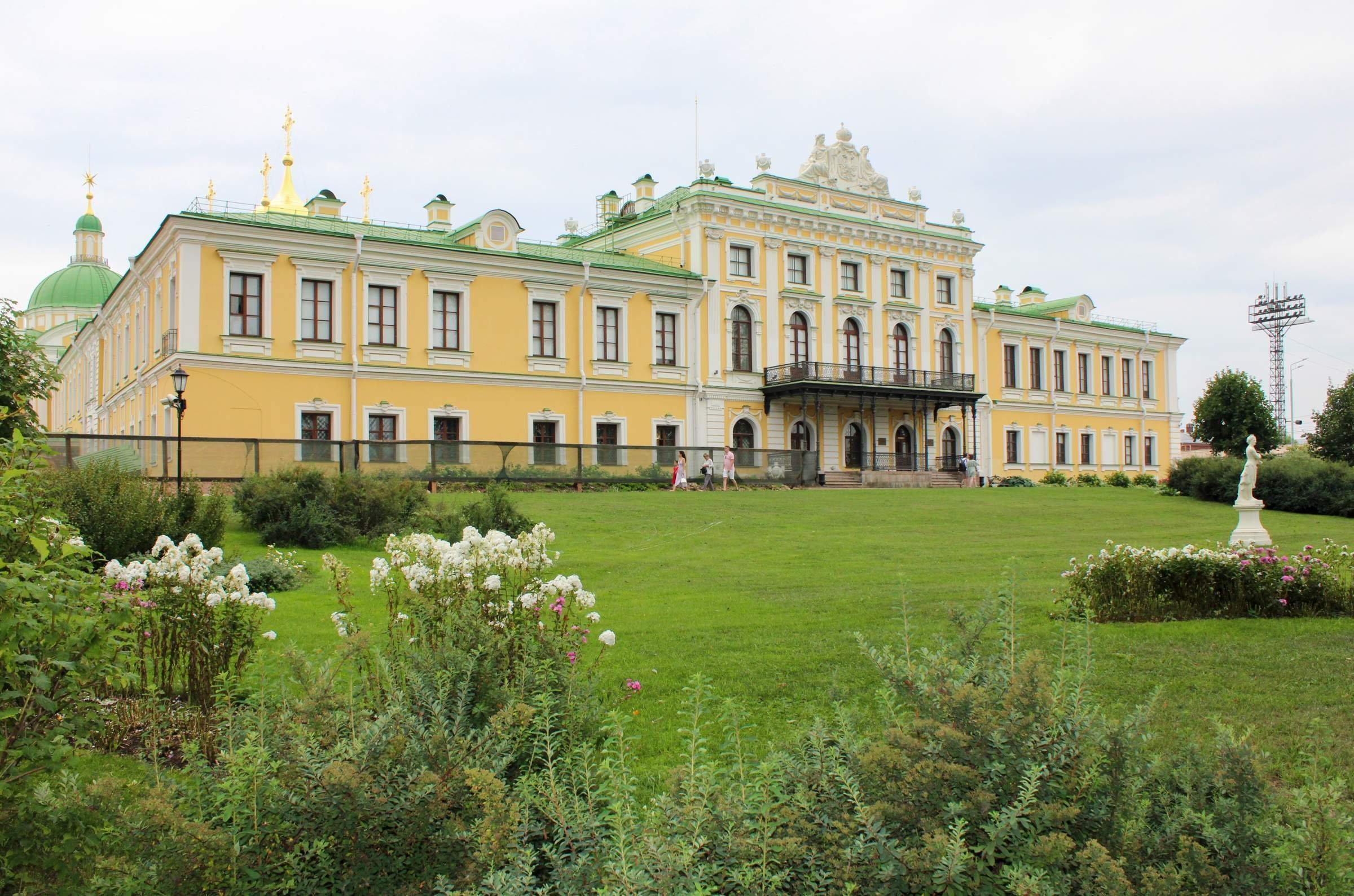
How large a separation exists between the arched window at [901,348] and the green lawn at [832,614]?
71.2 feet

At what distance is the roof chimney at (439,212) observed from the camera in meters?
37.6

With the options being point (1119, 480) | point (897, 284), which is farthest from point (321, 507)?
point (1119, 480)

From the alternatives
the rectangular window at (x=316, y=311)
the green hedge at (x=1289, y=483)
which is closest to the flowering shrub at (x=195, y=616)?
the rectangular window at (x=316, y=311)

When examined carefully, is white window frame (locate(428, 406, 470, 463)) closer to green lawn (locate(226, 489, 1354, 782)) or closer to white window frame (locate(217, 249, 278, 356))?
white window frame (locate(217, 249, 278, 356))

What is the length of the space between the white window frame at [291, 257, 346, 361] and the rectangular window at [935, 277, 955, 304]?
2538 centimetres

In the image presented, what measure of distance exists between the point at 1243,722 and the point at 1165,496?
1179 inches

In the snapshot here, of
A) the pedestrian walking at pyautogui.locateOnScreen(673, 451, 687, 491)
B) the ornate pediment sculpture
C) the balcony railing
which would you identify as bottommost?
the pedestrian walking at pyautogui.locateOnScreen(673, 451, 687, 491)

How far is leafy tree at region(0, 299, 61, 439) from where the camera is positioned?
60.1 ft

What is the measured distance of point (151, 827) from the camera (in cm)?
300

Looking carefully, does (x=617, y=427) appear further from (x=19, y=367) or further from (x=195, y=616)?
(x=195, y=616)

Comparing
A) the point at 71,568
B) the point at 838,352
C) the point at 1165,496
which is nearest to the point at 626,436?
the point at 838,352

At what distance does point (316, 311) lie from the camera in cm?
3084

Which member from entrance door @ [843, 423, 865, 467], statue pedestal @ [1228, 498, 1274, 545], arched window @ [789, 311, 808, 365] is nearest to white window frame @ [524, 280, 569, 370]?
arched window @ [789, 311, 808, 365]

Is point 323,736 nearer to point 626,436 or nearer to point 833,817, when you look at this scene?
point 833,817
